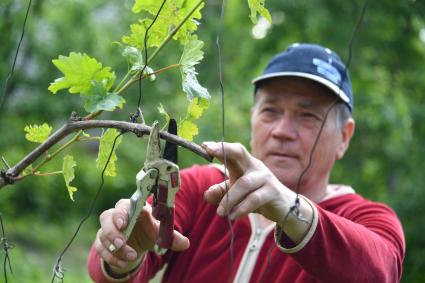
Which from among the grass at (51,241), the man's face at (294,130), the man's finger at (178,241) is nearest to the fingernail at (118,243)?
the man's finger at (178,241)

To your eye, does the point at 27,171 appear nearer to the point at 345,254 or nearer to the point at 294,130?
the point at 345,254

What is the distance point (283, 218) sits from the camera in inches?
56.7

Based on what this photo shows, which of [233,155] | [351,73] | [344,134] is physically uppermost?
[351,73]

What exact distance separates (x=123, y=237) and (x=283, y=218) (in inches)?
14.6

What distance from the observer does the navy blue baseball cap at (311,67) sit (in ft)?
7.38

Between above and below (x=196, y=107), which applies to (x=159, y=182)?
below

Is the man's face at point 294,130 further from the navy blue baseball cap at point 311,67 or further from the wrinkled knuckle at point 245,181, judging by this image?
the wrinkled knuckle at point 245,181

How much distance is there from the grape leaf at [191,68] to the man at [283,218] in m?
0.19

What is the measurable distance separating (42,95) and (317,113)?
135 inches

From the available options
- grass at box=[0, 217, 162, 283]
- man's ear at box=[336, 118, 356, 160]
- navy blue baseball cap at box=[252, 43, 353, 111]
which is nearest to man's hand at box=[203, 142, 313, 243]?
navy blue baseball cap at box=[252, 43, 353, 111]

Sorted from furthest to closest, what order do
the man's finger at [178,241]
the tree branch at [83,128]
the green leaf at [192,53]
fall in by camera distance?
the man's finger at [178,241]
the green leaf at [192,53]
the tree branch at [83,128]

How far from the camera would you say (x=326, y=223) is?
1.55 metres

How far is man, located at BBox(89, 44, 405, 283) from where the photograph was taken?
1.48 meters

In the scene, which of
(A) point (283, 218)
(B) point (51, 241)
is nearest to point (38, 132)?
(A) point (283, 218)
